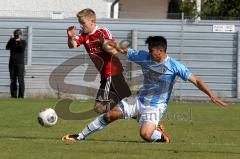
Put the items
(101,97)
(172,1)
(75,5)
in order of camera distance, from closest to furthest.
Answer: (101,97) < (75,5) < (172,1)

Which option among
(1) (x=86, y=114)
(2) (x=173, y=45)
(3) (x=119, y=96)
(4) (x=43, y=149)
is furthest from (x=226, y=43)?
(4) (x=43, y=149)

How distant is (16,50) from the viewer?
24453 millimetres

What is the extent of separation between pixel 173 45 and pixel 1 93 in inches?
254

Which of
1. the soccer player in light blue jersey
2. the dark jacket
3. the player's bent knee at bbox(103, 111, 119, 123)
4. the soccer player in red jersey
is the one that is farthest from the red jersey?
the dark jacket

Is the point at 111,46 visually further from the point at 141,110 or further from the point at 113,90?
the point at 141,110

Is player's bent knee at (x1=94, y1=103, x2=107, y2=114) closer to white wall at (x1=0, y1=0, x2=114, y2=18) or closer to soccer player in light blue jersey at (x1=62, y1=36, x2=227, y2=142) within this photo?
soccer player in light blue jersey at (x1=62, y1=36, x2=227, y2=142)

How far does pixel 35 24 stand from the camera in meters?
26.8

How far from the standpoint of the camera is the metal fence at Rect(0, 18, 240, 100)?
86.5 feet

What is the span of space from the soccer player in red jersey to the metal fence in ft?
42.5

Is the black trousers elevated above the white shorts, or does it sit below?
below

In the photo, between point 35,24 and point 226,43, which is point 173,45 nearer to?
point 226,43

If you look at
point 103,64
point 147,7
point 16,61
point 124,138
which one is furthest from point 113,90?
point 147,7

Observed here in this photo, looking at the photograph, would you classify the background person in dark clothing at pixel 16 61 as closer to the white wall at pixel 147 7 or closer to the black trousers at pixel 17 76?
the black trousers at pixel 17 76

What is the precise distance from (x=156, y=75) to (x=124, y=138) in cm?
166
